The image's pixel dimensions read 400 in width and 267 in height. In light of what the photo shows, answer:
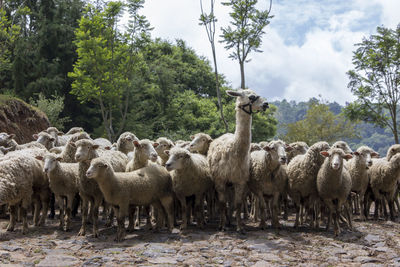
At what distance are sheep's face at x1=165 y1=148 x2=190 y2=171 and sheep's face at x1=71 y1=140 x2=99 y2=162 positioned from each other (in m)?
1.69

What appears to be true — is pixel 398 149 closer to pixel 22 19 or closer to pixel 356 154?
pixel 356 154

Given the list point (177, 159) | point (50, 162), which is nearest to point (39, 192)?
point (50, 162)

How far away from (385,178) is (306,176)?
3.04m

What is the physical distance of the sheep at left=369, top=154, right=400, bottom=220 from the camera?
9.94 metres

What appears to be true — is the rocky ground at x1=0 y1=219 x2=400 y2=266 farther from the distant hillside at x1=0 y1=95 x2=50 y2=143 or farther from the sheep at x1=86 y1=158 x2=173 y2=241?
the distant hillside at x1=0 y1=95 x2=50 y2=143

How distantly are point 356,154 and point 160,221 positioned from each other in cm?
556

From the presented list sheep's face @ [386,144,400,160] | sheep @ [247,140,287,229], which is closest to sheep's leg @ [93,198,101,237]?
sheep @ [247,140,287,229]

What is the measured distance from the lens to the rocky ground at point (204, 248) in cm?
596

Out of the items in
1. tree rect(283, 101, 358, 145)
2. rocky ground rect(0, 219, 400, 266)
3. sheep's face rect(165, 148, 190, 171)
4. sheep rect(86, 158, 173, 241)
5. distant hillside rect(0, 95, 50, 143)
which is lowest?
rocky ground rect(0, 219, 400, 266)

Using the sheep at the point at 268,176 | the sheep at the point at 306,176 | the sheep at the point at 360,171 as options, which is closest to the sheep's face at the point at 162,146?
the sheep at the point at 268,176

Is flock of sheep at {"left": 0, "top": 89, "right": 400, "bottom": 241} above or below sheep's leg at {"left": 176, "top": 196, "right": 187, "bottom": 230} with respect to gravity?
above

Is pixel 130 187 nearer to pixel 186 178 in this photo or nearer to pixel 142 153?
pixel 142 153

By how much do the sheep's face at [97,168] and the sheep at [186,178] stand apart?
53.2 inches

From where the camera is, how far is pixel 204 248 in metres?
6.71
